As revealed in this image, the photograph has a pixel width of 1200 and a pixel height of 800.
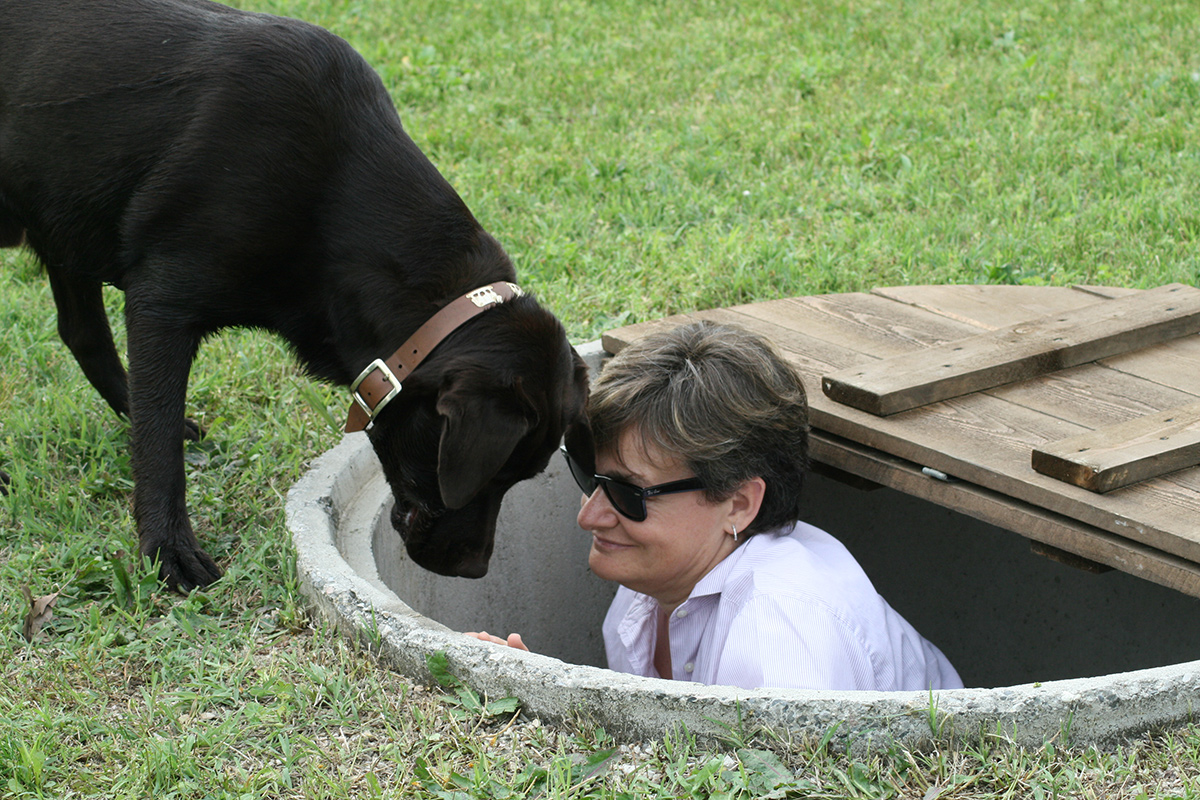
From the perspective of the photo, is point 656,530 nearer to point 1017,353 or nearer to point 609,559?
point 609,559

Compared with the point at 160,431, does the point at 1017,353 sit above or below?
above

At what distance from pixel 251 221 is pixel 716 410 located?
1183 mm

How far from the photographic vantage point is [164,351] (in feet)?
9.69

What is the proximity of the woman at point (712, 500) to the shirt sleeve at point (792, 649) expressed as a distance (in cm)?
3

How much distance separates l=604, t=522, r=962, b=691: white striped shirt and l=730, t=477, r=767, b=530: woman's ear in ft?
0.18

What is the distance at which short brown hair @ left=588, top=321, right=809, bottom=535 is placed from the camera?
9.58 ft

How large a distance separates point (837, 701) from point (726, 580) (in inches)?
27.3

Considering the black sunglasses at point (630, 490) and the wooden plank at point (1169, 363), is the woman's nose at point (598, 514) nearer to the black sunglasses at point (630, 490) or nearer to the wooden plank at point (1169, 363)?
the black sunglasses at point (630, 490)

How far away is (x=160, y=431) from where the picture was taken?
2.98 meters

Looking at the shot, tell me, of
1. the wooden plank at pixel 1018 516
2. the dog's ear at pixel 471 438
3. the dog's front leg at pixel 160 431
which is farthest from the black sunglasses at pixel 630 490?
the dog's front leg at pixel 160 431

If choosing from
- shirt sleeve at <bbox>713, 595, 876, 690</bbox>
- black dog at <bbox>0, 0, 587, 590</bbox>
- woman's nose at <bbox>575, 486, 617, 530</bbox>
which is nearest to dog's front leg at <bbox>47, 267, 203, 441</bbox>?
black dog at <bbox>0, 0, 587, 590</bbox>

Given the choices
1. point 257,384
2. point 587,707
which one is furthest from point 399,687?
point 257,384

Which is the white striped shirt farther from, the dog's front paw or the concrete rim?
the dog's front paw

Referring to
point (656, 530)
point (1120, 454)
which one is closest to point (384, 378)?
point (656, 530)
